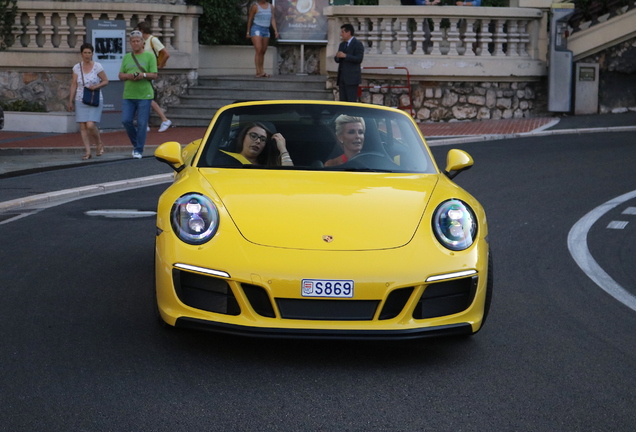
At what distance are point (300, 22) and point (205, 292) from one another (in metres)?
19.2

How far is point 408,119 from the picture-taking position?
22.0 ft

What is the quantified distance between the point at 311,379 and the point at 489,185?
7639 mm

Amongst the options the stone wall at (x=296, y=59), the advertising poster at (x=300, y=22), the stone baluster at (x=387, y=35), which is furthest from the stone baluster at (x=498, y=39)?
the stone wall at (x=296, y=59)

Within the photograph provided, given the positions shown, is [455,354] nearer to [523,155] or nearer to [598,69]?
[523,155]

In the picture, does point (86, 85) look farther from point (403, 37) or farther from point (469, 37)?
point (469, 37)

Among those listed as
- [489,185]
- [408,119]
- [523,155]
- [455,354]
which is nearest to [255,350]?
[455,354]

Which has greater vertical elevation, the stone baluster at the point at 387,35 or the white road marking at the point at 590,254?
the stone baluster at the point at 387,35

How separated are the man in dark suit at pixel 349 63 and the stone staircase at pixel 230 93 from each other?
8.08 ft

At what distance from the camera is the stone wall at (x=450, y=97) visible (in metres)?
21.0

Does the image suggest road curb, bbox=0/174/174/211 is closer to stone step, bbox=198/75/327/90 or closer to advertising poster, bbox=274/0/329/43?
stone step, bbox=198/75/327/90

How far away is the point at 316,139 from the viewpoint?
6.57 metres

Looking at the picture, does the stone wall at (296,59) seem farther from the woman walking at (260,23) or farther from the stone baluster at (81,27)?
the stone baluster at (81,27)

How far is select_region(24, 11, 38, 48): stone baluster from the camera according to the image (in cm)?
2042

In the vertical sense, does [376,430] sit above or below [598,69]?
below
